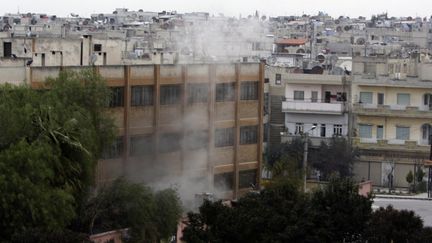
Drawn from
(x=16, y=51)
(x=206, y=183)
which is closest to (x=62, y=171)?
(x=206, y=183)

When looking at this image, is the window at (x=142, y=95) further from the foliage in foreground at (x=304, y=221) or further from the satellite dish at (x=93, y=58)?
the foliage in foreground at (x=304, y=221)

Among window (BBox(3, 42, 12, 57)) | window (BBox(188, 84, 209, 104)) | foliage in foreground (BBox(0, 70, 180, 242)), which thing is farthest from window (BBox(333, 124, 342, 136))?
foliage in foreground (BBox(0, 70, 180, 242))

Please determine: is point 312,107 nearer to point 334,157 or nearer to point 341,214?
point 334,157

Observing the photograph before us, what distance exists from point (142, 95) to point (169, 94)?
1.24m

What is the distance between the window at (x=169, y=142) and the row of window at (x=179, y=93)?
101cm

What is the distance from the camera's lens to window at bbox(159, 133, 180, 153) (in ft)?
141

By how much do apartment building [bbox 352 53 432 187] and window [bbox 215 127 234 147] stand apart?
13.2 m

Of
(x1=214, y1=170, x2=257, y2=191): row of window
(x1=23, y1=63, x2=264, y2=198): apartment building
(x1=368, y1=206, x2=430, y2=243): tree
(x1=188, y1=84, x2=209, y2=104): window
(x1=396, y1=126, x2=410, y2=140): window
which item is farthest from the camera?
(x1=396, y1=126, x2=410, y2=140): window

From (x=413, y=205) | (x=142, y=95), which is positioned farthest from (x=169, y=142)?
(x=413, y=205)

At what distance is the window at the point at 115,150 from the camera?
A: 40.0 meters

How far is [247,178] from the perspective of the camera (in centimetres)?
4691

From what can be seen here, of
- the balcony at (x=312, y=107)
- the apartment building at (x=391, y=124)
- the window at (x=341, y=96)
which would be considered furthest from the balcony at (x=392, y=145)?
the window at (x=341, y=96)

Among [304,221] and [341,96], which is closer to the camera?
[304,221]

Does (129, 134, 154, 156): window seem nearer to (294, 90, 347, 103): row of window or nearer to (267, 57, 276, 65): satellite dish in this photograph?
(294, 90, 347, 103): row of window
